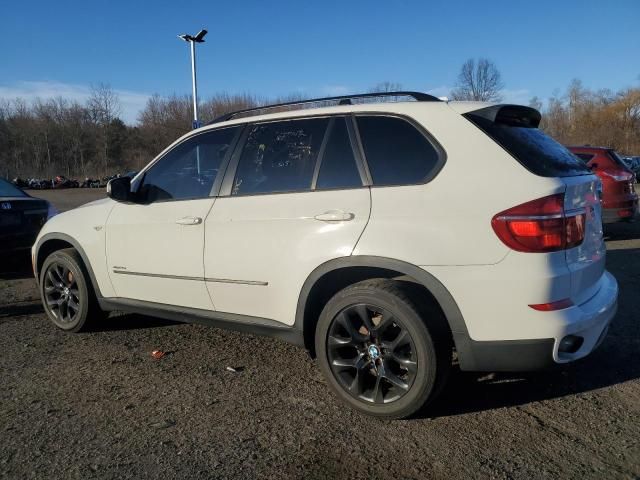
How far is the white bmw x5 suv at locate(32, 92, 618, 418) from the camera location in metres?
2.72

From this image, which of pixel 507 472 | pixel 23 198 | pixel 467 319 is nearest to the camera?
pixel 507 472

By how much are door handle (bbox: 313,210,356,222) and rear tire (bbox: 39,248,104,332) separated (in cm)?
254

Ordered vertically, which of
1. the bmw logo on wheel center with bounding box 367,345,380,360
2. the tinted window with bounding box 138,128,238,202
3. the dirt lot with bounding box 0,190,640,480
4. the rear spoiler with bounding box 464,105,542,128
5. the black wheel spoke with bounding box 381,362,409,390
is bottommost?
the dirt lot with bounding box 0,190,640,480

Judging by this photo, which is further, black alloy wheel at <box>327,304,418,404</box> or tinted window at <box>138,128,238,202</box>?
tinted window at <box>138,128,238,202</box>

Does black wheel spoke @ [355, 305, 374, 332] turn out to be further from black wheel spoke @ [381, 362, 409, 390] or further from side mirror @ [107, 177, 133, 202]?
side mirror @ [107, 177, 133, 202]

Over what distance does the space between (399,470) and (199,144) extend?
2.79 m

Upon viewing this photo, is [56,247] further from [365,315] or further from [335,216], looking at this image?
Result: [365,315]

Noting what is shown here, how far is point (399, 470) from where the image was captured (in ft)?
8.46

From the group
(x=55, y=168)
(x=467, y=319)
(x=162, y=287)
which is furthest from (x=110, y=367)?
(x=55, y=168)

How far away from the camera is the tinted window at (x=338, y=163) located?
3215 millimetres

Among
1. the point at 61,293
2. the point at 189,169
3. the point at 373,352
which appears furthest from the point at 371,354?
the point at 61,293

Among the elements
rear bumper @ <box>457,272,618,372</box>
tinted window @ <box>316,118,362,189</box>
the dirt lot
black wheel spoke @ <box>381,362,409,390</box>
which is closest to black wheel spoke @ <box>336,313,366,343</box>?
black wheel spoke @ <box>381,362,409,390</box>

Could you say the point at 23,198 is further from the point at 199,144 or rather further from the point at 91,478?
the point at 91,478

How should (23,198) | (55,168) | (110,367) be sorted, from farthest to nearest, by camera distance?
(55,168) → (23,198) → (110,367)
